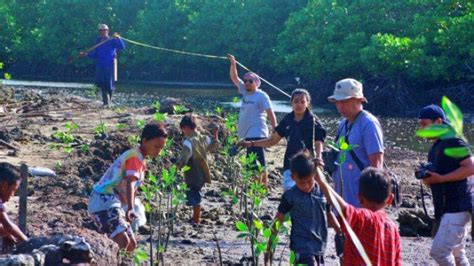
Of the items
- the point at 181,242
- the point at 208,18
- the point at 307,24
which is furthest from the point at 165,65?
the point at 181,242

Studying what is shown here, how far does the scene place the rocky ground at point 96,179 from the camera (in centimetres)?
798

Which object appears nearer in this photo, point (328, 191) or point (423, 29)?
point (328, 191)

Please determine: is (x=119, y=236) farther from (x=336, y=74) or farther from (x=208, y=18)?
(x=208, y=18)

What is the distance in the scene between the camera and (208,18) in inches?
1831

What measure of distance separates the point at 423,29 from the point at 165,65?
80.5ft

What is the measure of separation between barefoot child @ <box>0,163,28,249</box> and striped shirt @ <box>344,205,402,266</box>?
2.27 m

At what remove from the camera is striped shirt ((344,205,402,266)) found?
477 cm

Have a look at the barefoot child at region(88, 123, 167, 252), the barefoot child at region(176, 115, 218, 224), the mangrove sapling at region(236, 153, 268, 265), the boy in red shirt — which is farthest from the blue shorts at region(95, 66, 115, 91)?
the boy in red shirt

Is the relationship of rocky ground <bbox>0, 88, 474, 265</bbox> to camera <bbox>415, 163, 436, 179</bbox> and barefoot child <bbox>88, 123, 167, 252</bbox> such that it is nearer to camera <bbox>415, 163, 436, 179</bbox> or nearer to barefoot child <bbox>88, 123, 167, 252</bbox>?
barefoot child <bbox>88, 123, 167, 252</bbox>

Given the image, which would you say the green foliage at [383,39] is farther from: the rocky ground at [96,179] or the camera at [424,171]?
the camera at [424,171]

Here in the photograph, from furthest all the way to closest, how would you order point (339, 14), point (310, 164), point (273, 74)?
point (273, 74), point (339, 14), point (310, 164)

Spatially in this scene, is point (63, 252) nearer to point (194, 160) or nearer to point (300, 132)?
point (300, 132)

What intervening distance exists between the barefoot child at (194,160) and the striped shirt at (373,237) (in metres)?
4.15

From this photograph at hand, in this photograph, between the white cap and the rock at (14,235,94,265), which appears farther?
the white cap
